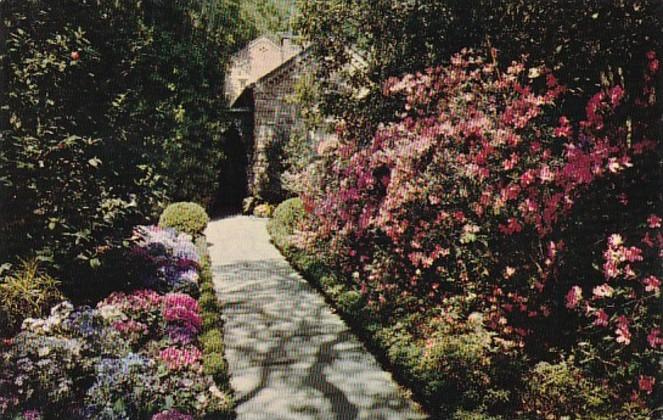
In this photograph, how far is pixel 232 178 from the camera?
21.2 m

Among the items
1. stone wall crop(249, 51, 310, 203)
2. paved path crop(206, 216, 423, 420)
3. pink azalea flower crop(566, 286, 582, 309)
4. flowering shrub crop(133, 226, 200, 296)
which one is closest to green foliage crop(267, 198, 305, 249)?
paved path crop(206, 216, 423, 420)

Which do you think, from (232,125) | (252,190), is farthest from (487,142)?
(232,125)

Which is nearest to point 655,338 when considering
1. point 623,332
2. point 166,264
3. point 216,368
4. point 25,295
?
point 623,332

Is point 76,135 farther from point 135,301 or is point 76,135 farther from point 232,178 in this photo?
point 232,178

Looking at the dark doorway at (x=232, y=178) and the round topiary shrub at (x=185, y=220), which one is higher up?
the dark doorway at (x=232, y=178)

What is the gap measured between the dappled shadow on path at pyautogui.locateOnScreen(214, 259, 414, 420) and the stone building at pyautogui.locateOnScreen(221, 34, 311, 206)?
999 centimetres

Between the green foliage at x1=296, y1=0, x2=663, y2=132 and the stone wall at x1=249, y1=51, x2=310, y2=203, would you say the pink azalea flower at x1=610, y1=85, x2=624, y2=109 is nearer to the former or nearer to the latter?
the green foliage at x1=296, y1=0, x2=663, y2=132

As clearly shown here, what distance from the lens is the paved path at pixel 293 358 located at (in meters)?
5.05

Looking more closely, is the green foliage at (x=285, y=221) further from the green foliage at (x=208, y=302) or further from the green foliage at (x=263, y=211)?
the green foliage at (x=208, y=302)

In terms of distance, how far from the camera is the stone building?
1908 cm

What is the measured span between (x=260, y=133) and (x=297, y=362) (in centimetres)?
1400

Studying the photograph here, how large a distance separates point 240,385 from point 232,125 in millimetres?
16387

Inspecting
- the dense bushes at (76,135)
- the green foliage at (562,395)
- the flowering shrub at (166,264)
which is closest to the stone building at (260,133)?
the flowering shrub at (166,264)

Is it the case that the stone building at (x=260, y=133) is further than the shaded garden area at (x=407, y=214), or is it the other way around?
the stone building at (x=260, y=133)
